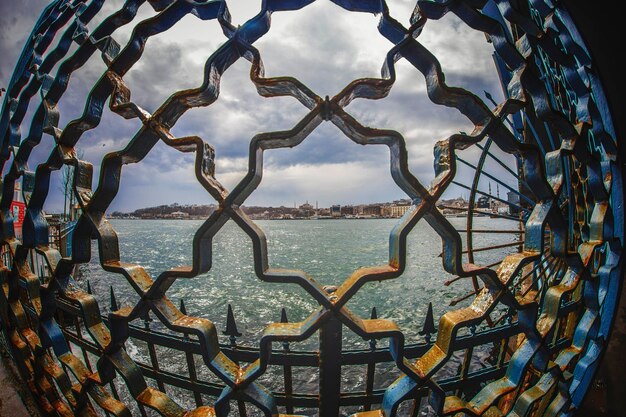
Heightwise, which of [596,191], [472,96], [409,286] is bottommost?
[409,286]

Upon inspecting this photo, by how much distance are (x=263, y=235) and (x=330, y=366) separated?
75 cm

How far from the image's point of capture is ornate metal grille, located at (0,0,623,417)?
1.28 metres

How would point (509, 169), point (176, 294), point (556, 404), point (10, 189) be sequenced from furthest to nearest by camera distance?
1. point (176, 294)
2. point (509, 169)
3. point (10, 189)
4. point (556, 404)

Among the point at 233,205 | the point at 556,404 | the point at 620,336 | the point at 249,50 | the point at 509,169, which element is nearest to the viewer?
the point at 233,205

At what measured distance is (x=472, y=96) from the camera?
1.38 metres

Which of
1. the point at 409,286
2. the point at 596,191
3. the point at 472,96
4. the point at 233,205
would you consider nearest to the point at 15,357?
the point at 233,205

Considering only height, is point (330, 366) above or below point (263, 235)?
below

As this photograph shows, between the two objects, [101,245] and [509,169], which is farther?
[509,169]

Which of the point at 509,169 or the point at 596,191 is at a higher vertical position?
the point at 509,169

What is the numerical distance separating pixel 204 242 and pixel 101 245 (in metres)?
0.52

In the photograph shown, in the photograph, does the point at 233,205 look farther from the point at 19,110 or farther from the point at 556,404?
the point at 556,404

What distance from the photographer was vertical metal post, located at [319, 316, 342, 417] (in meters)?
1.31

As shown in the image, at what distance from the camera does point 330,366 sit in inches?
54.4

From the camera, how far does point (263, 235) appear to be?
129 cm
